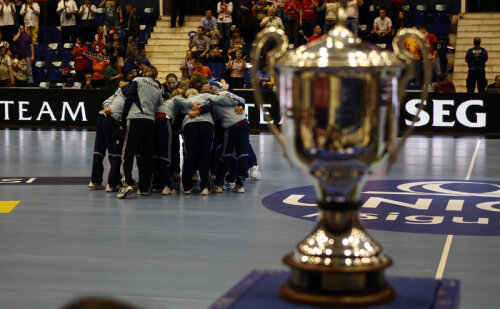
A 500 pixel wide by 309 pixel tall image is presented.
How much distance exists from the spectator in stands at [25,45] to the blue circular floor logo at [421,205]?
14.8m

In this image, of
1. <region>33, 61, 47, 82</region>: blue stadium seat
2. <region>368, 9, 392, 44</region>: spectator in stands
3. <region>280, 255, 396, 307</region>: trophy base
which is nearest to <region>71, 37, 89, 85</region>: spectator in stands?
<region>33, 61, 47, 82</region>: blue stadium seat

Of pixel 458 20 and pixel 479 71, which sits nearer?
pixel 479 71

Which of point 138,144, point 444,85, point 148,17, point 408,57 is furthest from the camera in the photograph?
point 148,17

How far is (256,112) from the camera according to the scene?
66.3ft

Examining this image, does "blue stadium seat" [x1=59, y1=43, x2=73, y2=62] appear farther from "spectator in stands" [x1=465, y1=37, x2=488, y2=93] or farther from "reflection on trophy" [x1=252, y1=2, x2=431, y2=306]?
"reflection on trophy" [x1=252, y1=2, x2=431, y2=306]

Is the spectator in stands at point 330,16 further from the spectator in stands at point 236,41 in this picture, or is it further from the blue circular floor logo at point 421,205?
the blue circular floor logo at point 421,205

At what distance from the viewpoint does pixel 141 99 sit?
10773 millimetres

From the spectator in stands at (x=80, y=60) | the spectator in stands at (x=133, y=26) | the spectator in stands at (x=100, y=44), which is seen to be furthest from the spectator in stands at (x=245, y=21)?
the spectator in stands at (x=80, y=60)

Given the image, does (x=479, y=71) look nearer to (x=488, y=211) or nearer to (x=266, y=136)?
(x=266, y=136)

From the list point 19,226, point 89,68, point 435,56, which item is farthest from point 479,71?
point 19,226

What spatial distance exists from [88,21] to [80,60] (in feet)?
8.18

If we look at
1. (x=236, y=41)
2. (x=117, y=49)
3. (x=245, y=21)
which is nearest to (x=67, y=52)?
(x=117, y=49)

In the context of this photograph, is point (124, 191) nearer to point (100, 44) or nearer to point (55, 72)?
point (100, 44)

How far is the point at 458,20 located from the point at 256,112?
302 inches
